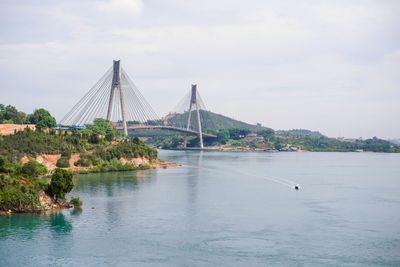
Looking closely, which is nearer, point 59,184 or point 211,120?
point 59,184

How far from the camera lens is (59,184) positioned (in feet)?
86.6

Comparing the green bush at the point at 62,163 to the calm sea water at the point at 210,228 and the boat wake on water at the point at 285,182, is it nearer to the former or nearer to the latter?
the calm sea water at the point at 210,228

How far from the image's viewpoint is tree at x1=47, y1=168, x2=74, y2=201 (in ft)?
86.4

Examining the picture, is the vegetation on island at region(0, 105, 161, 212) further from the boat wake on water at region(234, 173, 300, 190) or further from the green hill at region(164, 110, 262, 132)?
the green hill at region(164, 110, 262, 132)

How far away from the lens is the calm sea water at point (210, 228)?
62.7 feet

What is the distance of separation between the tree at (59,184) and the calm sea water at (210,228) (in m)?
1.22

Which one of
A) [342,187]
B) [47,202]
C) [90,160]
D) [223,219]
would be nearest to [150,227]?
[223,219]

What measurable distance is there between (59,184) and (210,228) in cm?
930

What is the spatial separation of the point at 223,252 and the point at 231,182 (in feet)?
74.6

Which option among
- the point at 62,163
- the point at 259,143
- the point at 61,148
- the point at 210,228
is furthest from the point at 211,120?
the point at 210,228

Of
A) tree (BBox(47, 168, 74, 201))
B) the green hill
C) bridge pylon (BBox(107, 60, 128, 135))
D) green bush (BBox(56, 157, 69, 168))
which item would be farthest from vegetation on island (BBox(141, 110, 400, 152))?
tree (BBox(47, 168, 74, 201))

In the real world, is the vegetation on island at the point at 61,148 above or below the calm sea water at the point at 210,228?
above

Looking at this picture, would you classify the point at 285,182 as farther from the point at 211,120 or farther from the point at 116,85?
the point at 211,120

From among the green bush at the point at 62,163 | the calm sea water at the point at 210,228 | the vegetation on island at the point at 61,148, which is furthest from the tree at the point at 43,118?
the calm sea water at the point at 210,228
